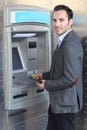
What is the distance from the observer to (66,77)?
274 centimetres

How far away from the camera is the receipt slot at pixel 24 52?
3.08 m

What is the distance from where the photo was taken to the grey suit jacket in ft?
9.00

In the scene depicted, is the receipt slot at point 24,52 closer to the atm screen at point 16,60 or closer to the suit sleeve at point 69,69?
the atm screen at point 16,60

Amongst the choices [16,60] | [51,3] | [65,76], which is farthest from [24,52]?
[65,76]

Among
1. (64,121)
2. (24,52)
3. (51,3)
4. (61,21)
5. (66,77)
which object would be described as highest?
(51,3)

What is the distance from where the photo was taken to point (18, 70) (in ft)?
11.3

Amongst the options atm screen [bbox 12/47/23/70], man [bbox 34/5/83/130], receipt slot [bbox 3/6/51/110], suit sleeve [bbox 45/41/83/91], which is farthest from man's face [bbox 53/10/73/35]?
atm screen [bbox 12/47/23/70]

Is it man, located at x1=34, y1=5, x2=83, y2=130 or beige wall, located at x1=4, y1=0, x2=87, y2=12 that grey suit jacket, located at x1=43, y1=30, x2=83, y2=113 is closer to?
man, located at x1=34, y1=5, x2=83, y2=130

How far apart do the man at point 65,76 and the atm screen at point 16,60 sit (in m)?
0.56

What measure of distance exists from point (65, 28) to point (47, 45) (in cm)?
Answer: 76

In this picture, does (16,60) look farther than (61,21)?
Yes

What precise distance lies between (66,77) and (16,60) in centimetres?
86

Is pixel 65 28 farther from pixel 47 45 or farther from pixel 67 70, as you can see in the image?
pixel 47 45

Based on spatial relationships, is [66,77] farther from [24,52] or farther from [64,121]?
[24,52]
